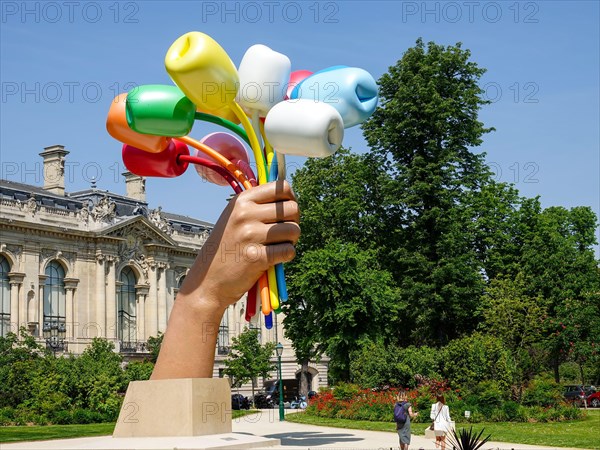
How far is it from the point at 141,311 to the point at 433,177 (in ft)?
96.9

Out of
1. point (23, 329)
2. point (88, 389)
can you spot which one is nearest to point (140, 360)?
point (23, 329)

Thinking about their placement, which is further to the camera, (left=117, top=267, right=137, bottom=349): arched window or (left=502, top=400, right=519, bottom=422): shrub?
(left=117, top=267, right=137, bottom=349): arched window

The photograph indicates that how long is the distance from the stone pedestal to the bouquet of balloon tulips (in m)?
2.15

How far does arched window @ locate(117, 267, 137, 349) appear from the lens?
62250 mm

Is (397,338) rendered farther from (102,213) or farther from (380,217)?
(102,213)

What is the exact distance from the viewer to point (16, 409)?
37.8 m

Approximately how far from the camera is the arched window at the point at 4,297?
52.2 meters

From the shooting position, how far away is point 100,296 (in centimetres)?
5925

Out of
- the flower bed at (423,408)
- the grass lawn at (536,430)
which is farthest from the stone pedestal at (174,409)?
the flower bed at (423,408)

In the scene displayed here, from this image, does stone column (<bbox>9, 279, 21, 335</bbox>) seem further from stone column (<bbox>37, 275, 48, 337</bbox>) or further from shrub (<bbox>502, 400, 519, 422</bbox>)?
shrub (<bbox>502, 400, 519, 422</bbox>)

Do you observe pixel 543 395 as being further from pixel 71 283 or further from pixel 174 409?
pixel 71 283

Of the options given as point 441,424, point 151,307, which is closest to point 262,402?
point 151,307

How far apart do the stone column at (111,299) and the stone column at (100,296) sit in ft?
1.54

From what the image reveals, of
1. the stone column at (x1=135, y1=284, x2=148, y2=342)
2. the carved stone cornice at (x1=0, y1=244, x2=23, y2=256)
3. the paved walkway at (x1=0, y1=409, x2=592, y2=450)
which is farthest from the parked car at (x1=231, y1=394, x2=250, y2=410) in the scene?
the paved walkway at (x1=0, y1=409, x2=592, y2=450)
